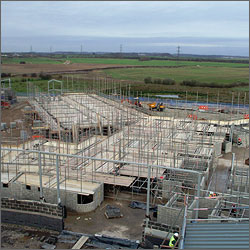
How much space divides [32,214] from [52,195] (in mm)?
913

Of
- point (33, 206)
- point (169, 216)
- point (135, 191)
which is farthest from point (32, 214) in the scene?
point (169, 216)

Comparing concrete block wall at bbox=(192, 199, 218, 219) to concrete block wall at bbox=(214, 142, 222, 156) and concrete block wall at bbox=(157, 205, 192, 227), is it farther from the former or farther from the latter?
concrete block wall at bbox=(214, 142, 222, 156)

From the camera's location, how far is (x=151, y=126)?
1750 cm

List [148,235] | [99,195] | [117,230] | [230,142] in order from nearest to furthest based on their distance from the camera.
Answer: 1. [148,235]
2. [117,230]
3. [99,195]
4. [230,142]

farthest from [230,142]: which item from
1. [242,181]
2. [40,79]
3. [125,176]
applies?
[40,79]

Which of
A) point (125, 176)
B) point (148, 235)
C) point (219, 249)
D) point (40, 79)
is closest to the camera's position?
point (219, 249)

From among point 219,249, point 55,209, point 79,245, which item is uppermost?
point 219,249

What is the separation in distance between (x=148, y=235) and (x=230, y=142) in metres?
9.69

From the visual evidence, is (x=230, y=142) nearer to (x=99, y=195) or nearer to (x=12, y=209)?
(x=99, y=195)

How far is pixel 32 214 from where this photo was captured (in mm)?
9734

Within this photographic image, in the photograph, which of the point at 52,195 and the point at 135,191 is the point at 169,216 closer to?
the point at 135,191

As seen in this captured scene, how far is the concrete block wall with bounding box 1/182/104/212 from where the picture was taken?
10.4 metres

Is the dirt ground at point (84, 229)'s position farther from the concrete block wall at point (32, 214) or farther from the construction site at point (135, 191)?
the concrete block wall at point (32, 214)

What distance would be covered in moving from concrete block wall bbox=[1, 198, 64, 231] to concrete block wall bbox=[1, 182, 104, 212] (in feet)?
2.38
